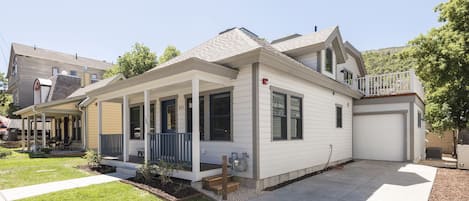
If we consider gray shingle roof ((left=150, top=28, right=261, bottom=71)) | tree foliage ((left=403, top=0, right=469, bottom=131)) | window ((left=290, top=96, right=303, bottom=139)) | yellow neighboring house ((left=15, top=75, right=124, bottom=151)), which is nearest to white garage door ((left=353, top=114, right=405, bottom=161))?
tree foliage ((left=403, top=0, right=469, bottom=131))

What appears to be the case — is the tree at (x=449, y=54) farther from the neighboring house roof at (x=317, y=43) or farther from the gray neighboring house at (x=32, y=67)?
the gray neighboring house at (x=32, y=67)

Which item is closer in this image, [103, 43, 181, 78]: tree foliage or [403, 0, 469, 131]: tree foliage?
[403, 0, 469, 131]: tree foliage

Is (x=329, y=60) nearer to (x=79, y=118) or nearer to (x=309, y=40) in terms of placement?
(x=309, y=40)

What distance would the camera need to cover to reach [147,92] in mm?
7496

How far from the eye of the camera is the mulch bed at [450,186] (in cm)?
592

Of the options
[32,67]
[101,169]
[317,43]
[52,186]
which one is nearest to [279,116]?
[317,43]

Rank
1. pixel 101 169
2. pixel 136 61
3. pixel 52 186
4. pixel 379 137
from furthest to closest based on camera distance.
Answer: pixel 136 61
pixel 379 137
pixel 101 169
pixel 52 186

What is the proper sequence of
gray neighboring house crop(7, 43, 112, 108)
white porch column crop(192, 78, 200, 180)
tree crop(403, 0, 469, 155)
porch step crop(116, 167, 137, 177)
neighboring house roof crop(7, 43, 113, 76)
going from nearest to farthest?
white porch column crop(192, 78, 200, 180)
porch step crop(116, 167, 137, 177)
tree crop(403, 0, 469, 155)
gray neighboring house crop(7, 43, 112, 108)
neighboring house roof crop(7, 43, 113, 76)

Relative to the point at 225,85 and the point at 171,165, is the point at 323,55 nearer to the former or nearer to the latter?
the point at 225,85

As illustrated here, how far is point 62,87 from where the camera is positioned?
20562 mm

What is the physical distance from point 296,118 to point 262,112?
2.02 m

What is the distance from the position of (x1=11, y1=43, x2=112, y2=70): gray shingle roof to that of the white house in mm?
27853

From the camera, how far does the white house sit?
6.43 m

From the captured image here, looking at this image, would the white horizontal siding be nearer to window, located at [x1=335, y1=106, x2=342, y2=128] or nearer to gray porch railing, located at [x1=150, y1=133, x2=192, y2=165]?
window, located at [x1=335, y1=106, x2=342, y2=128]
